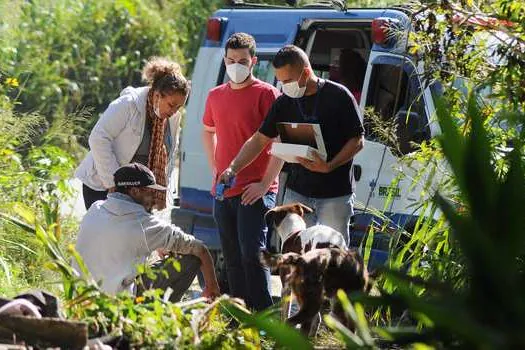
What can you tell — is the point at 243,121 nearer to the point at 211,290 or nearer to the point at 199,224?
the point at 211,290

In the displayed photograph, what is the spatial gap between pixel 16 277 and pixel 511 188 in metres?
4.63

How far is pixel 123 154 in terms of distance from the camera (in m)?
7.05

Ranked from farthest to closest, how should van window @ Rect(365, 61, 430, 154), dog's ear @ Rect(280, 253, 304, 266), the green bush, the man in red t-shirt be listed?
1. the green bush
2. van window @ Rect(365, 61, 430, 154)
3. the man in red t-shirt
4. dog's ear @ Rect(280, 253, 304, 266)

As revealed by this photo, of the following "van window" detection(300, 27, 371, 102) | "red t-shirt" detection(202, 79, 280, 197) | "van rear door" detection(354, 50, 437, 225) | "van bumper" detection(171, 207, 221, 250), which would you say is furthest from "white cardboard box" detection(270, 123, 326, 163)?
"van bumper" detection(171, 207, 221, 250)

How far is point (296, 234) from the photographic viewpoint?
6270 millimetres

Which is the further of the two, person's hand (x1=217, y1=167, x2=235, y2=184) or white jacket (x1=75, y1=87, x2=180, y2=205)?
person's hand (x1=217, y1=167, x2=235, y2=184)

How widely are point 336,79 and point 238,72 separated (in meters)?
2.08

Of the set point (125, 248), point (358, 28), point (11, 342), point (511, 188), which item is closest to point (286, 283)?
point (125, 248)

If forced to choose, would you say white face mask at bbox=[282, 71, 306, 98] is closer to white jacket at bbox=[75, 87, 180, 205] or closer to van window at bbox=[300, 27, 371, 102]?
white jacket at bbox=[75, 87, 180, 205]

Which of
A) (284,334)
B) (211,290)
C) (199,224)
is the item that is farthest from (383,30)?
(284,334)

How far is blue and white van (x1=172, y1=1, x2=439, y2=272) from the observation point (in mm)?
8250

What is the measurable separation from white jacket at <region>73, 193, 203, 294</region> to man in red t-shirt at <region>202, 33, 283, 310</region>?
141 cm

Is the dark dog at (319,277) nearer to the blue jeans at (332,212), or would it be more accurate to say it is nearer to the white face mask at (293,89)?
the blue jeans at (332,212)

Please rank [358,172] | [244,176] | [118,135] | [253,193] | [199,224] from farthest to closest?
[199,224] < [358,172] < [244,176] < [253,193] < [118,135]
